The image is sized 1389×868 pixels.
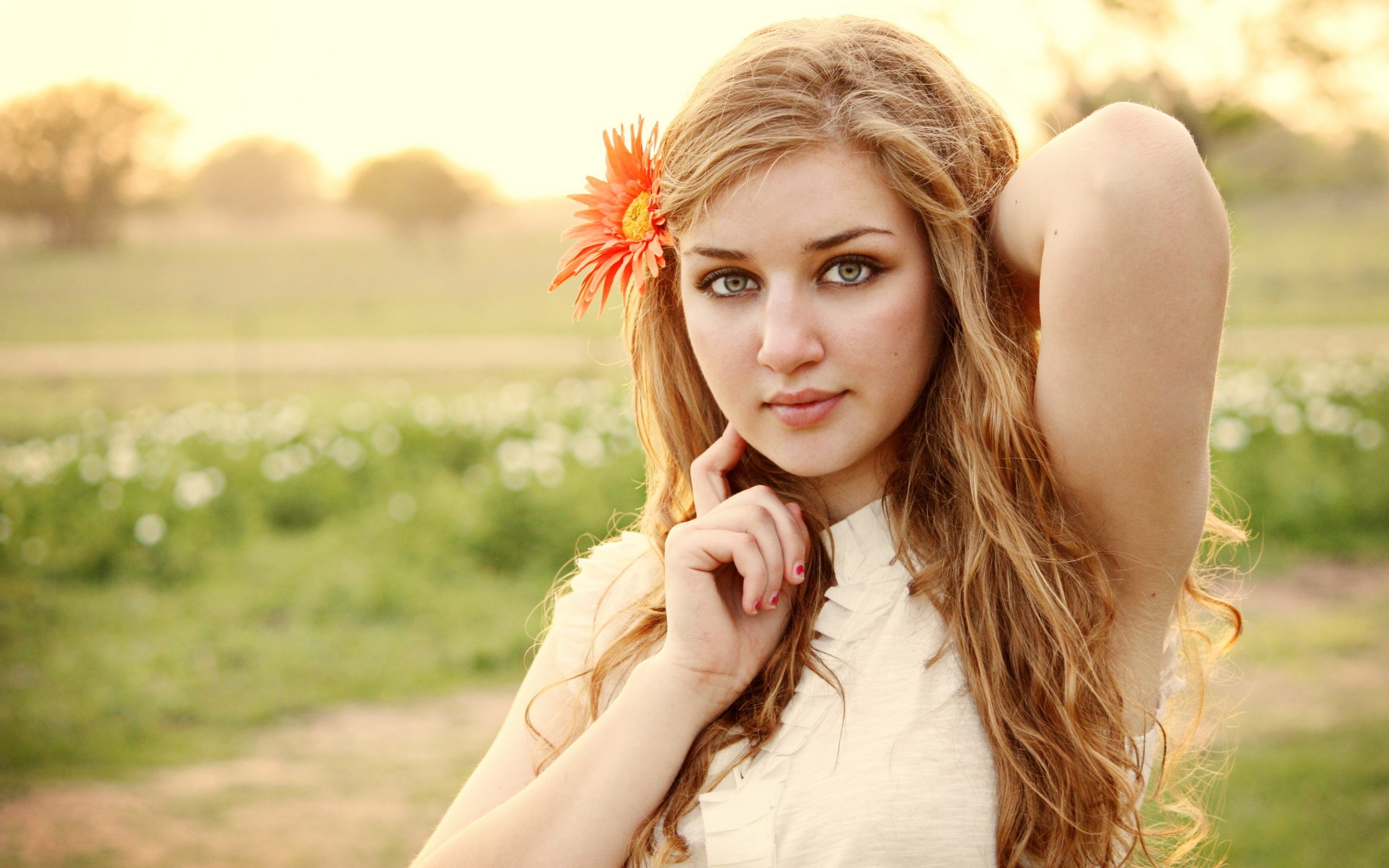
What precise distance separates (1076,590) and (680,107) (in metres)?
0.93

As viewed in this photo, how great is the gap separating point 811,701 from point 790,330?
0.51 meters

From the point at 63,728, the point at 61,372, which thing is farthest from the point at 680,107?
the point at 61,372

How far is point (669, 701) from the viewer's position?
1535 mm

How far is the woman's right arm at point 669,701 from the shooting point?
1.50 m

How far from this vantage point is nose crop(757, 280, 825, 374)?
4.80ft

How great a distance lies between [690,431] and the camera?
75.4 inches

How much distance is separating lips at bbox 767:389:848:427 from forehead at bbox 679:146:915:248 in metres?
0.21

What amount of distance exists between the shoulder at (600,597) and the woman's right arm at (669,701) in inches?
6.4

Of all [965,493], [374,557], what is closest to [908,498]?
[965,493]

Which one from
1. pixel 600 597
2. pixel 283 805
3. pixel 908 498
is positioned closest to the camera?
pixel 908 498

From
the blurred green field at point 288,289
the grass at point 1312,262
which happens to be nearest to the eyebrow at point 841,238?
the blurred green field at point 288,289

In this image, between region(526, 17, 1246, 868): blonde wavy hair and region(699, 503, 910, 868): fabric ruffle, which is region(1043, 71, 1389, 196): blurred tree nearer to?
region(526, 17, 1246, 868): blonde wavy hair

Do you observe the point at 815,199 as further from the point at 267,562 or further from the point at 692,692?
the point at 267,562

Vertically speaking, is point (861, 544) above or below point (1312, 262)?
below
